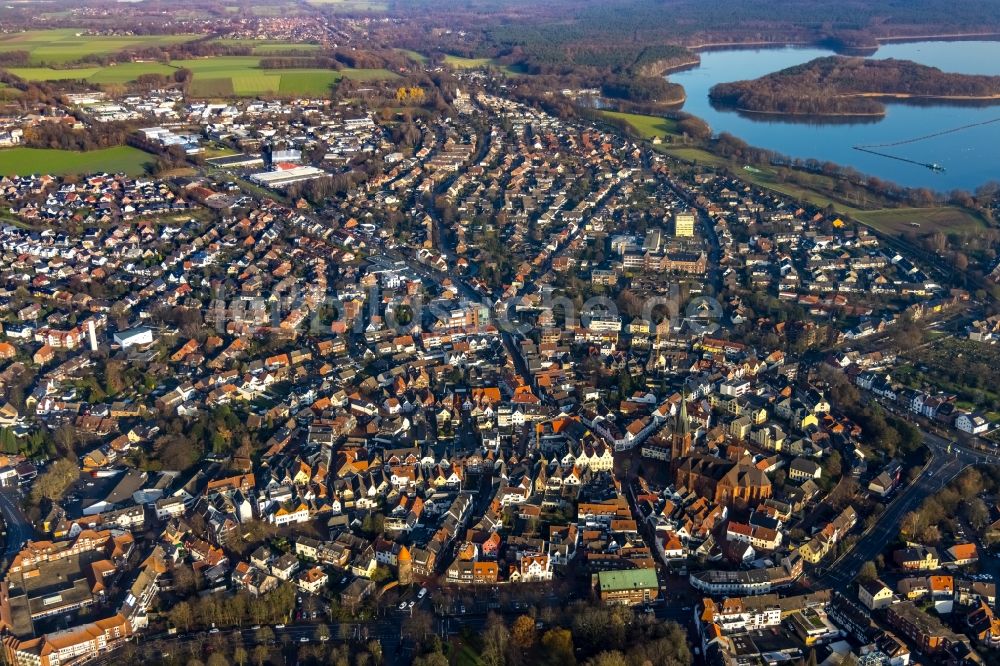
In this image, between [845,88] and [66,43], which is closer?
[845,88]

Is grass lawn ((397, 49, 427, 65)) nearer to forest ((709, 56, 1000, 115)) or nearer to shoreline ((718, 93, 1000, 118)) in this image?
forest ((709, 56, 1000, 115))

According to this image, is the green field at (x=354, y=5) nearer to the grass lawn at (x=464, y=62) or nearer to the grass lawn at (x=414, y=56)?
the grass lawn at (x=414, y=56)

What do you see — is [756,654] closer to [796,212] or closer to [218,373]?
[218,373]

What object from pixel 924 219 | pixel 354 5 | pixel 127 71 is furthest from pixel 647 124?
pixel 354 5

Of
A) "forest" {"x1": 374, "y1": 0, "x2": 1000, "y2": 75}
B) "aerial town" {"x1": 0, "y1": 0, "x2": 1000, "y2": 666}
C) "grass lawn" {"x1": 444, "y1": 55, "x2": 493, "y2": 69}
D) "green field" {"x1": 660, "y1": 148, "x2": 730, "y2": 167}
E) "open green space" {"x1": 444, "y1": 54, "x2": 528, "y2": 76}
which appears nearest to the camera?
"aerial town" {"x1": 0, "y1": 0, "x2": 1000, "y2": 666}

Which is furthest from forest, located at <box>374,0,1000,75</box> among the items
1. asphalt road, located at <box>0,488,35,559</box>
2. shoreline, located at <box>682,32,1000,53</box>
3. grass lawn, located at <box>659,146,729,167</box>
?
asphalt road, located at <box>0,488,35,559</box>

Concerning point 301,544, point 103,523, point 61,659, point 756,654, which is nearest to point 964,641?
point 756,654

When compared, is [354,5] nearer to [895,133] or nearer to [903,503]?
[895,133]
